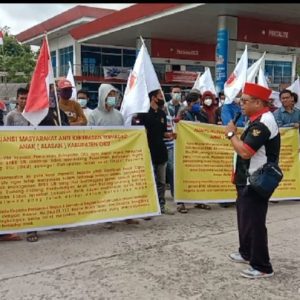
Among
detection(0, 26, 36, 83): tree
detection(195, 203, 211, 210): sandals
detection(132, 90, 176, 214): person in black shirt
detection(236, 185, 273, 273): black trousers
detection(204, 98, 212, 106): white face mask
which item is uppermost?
detection(0, 26, 36, 83): tree

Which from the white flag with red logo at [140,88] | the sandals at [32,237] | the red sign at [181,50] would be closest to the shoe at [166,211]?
the white flag with red logo at [140,88]

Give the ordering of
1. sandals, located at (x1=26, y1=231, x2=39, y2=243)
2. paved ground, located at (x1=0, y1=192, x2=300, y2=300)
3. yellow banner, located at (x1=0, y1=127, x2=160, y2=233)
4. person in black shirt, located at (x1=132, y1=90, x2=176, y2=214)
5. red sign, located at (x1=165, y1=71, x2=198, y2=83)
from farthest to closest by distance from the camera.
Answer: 1. red sign, located at (x1=165, y1=71, x2=198, y2=83)
2. person in black shirt, located at (x1=132, y1=90, x2=176, y2=214)
3. sandals, located at (x1=26, y1=231, x2=39, y2=243)
4. yellow banner, located at (x1=0, y1=127, x2=160, y2=233)
5. paved ground, located at (x1=0, y1=192, x2=300, y2=300)

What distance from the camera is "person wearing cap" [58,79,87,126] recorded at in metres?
6.22

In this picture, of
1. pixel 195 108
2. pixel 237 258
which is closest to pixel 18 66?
pixel 195 108

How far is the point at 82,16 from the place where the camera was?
93.7 ft

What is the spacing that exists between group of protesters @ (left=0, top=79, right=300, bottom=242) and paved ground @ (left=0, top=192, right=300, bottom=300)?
0.51 m

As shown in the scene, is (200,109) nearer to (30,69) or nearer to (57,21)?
(57,21)

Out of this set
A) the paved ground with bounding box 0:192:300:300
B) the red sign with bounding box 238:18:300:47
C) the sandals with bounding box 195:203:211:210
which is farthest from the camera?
the red sign with bounding box 238:18:300:47

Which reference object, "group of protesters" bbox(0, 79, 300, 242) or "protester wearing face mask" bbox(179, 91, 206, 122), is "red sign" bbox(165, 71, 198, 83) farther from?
"protester wearing face mask" bbox(179, 91, 206, 122)

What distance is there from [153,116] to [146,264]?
7.83 ft

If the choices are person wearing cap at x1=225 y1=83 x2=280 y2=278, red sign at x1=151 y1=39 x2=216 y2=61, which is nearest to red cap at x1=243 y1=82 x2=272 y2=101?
person wearing cap at x1=225 y1=83 x2=280 y2=278

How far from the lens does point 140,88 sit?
20.4ft

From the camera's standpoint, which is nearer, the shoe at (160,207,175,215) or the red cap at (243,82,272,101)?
the red cap at (243,82,272,101)

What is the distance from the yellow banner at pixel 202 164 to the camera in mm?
6590
